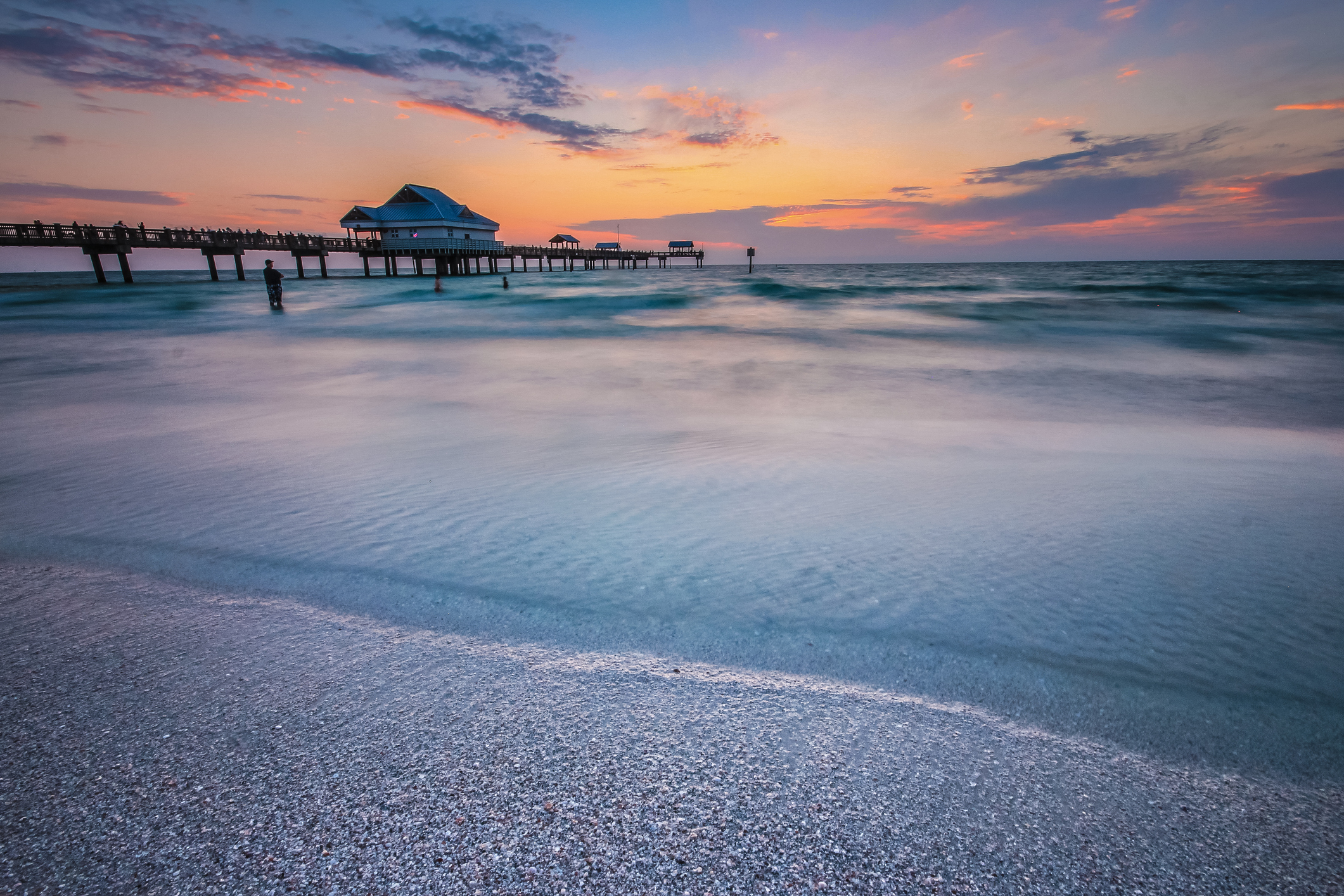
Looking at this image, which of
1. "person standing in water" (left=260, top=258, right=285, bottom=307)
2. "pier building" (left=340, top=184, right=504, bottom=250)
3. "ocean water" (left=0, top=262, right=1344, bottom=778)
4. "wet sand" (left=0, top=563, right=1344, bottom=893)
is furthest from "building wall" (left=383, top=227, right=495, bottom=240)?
"wet sand" (left=0, top=563, right=1344, bottom=893)

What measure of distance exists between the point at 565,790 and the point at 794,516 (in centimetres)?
240

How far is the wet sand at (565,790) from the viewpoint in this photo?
1331mm

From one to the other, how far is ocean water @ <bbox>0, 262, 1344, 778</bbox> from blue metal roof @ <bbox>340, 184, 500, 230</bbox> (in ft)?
159

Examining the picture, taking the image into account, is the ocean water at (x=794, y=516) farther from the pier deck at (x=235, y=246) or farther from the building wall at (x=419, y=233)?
the building wall at (x=419, y=233)

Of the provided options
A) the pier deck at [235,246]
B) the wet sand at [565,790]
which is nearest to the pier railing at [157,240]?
the pier deck at [235,246]

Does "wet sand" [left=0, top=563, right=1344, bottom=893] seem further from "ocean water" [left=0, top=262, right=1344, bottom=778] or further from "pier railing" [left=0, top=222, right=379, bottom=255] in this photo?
"pier railing" [left=0, top=222, right=379, bottom=255]

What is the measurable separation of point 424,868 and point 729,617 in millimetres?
1495

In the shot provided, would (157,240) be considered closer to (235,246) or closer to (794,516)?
(235,246)

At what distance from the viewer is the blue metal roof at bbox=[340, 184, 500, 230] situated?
2073 inches

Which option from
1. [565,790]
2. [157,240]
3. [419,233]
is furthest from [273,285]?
[419,233]

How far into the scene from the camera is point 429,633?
237 centimetres

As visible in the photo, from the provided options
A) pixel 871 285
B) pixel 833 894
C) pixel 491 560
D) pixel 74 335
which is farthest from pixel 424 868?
pixel 871 285

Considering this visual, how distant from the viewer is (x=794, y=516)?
3660 millimetres

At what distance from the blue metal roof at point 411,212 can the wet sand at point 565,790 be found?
58.1m
